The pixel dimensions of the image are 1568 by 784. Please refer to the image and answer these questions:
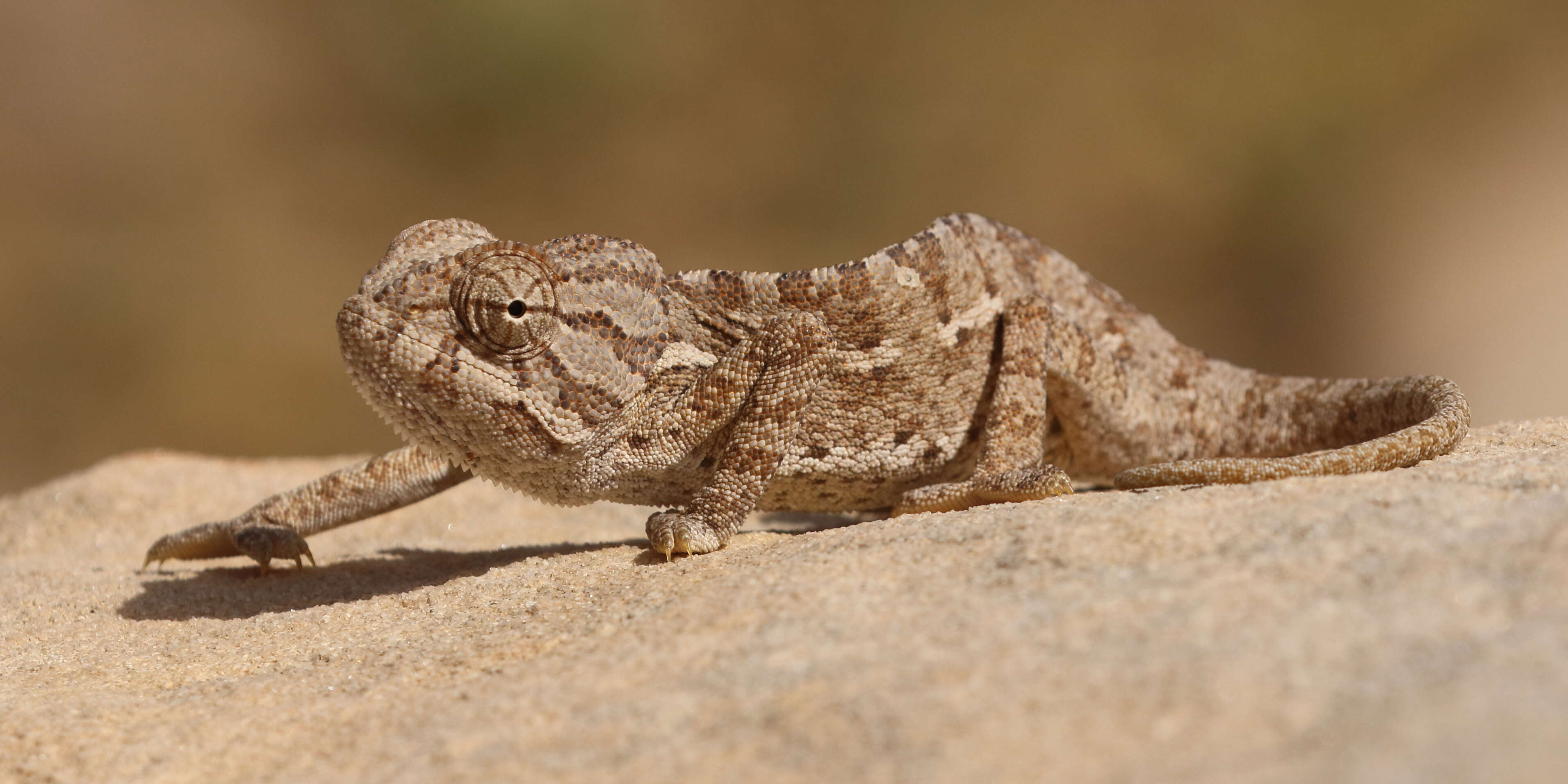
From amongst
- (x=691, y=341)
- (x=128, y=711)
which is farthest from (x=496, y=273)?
(x=128, y=711)

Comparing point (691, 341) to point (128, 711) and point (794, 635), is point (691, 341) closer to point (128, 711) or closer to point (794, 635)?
point (794, 635)

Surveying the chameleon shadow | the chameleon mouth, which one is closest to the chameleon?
the chameleon mouth

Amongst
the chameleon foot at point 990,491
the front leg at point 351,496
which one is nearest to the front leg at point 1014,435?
the chameleon foot at point 990,491

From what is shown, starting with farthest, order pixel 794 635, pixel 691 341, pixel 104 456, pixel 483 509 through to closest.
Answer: pixel 104 456, pixel 483 509, pixel 691 341, pixel 794 635

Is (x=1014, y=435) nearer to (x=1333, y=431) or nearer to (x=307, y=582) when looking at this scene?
(x=1333, y=431)

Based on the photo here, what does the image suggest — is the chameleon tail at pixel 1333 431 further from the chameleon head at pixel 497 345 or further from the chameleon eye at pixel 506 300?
the chameleon eye at pixel 506 300

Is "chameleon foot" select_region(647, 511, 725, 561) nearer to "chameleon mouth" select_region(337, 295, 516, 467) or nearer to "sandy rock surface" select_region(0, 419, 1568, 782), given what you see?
"sandy rock surface" select_region(0, 419, 1568, 782)

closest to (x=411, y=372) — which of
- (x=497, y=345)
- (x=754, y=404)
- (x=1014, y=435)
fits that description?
(x=497, y=345)
